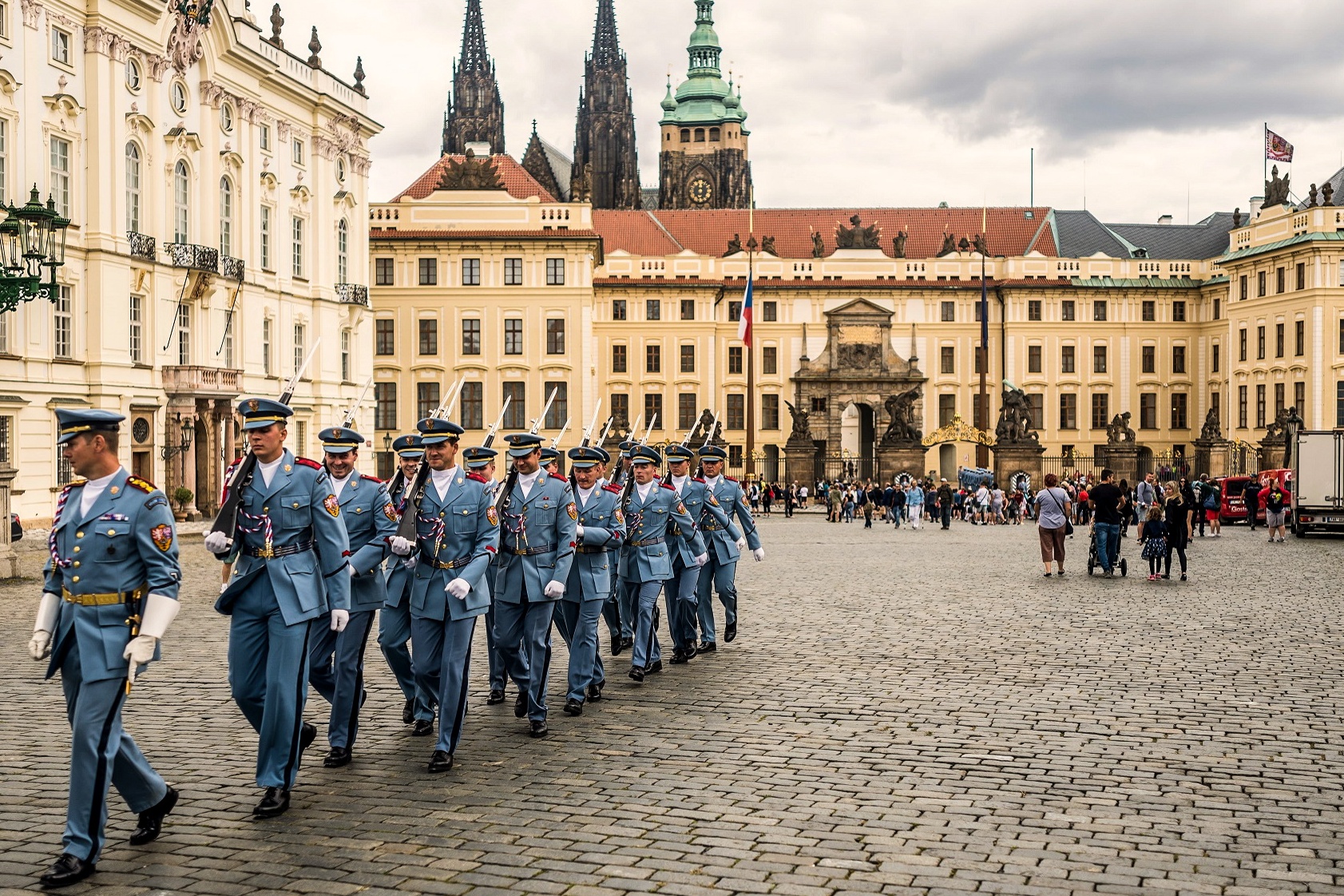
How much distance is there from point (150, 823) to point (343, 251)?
150 feet

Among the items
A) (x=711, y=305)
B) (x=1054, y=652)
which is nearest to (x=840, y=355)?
(x=711, y=305)

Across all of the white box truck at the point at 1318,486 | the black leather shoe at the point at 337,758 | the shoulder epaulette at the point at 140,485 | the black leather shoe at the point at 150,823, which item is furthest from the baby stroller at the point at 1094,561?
the shoulder epaulette at the point at 140,485

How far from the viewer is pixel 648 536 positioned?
37.1 ft

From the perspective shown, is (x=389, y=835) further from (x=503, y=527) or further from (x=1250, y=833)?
(x=1250, y=833)

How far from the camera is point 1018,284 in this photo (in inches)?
2712

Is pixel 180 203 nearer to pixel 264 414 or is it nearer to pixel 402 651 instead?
pixel 402 651

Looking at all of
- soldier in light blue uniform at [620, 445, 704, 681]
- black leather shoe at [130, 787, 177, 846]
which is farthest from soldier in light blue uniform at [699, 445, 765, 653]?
black leather shoe at [130, 787, 177, 846]

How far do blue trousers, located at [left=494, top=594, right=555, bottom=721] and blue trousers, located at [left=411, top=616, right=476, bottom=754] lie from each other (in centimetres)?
67

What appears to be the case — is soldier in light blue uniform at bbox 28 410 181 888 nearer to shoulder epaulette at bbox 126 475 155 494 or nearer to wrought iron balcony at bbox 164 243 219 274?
shoulder epaulette at bbox 126 475 155 494

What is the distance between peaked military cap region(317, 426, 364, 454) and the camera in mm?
8656

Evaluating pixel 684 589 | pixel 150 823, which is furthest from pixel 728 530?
pixel 150 823

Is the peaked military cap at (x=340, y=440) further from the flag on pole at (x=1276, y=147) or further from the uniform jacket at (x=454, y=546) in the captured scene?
the flag on pole at (x=1276, y=147)

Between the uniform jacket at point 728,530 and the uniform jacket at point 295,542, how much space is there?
585 centimetres

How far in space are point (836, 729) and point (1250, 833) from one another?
2.84m
